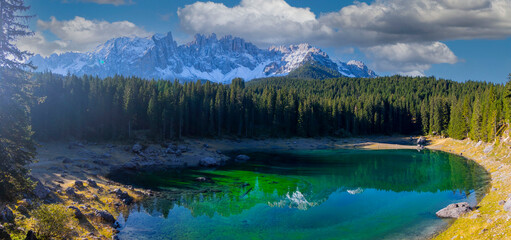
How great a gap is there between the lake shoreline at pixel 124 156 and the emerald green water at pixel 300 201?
12.5ft

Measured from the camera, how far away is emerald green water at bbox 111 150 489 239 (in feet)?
97.6

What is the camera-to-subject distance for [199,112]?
11144cm

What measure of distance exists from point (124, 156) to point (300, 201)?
47726 mm

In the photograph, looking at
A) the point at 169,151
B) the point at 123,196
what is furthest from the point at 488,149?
→ the point at 123,196

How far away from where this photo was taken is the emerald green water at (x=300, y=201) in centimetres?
2973

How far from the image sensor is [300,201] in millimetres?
40750

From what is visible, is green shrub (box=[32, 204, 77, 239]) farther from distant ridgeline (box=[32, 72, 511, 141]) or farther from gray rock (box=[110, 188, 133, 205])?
distant ridgeline (box=[32, 72, 511, 141])

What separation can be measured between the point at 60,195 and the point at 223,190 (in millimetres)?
21119

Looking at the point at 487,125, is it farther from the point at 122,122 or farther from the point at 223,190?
the point at 122,122

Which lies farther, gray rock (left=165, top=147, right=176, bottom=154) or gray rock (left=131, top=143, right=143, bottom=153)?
gray rock (left=165, top=147, right=176, bottom=154)

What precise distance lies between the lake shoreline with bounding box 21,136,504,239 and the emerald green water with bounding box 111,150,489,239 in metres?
3.82

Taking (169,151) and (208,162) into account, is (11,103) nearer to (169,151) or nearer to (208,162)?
(208,162)

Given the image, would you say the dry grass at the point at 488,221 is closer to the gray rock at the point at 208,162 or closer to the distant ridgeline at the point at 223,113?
the distant ridgeline at the point at 223,113

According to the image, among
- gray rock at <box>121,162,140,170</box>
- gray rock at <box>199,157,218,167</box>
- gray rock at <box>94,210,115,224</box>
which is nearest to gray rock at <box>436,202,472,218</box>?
gray rock at <box>94,210,115,224</box>
